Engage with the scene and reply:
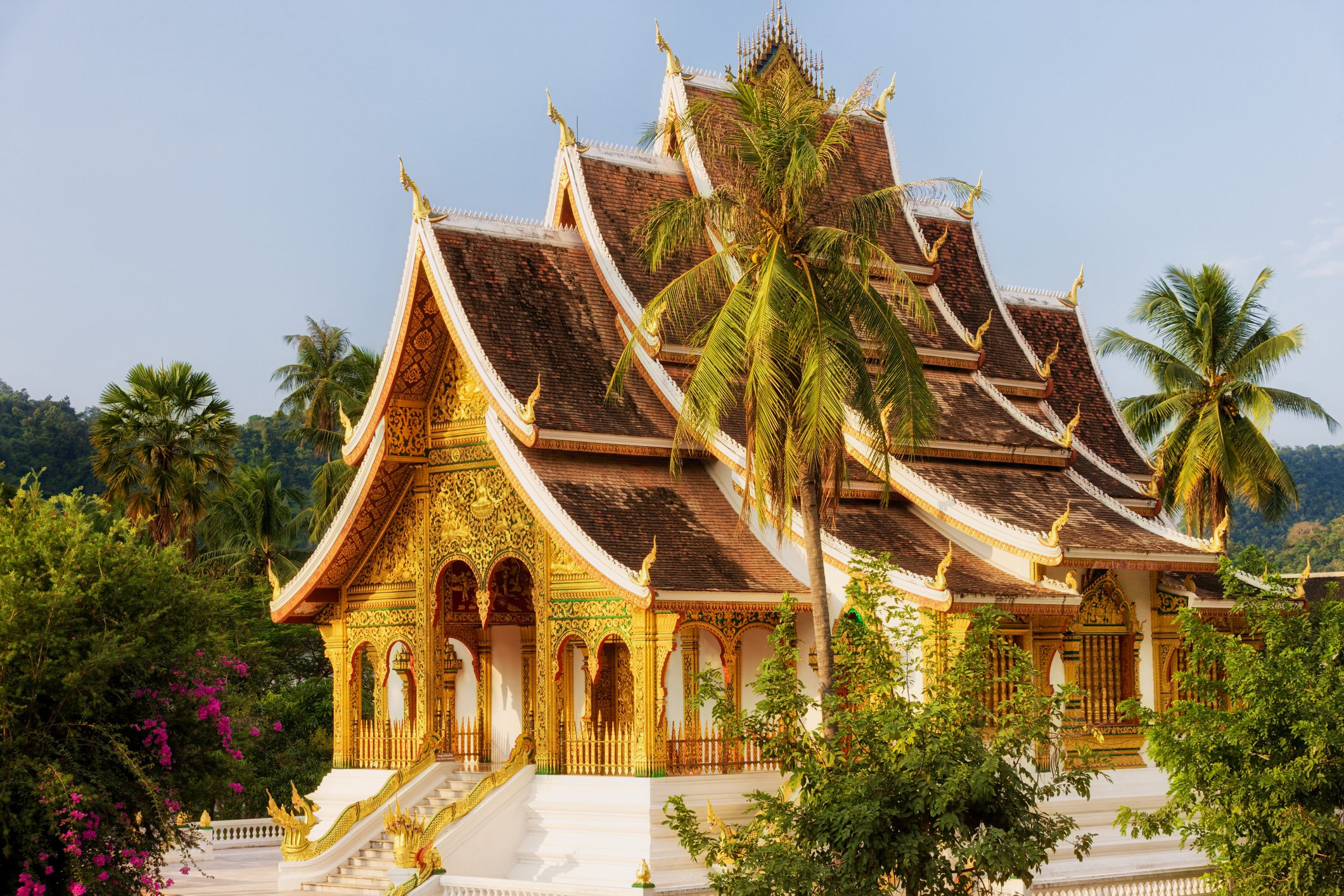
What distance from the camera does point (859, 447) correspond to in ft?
57.9

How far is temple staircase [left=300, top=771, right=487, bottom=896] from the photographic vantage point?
16625mm

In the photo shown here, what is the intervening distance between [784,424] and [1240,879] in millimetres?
4683

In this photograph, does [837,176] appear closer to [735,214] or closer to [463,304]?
[463,304]

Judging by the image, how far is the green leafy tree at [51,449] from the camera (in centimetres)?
4166

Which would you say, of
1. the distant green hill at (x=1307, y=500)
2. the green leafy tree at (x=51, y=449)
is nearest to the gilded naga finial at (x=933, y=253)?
the green leafy tree at (x=51, y=449)

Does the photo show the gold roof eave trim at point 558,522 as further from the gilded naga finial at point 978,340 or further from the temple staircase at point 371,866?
the gilded naga finial at point 978,340

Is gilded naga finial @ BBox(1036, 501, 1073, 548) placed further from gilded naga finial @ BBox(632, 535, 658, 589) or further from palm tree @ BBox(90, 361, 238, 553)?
palm tree @ BBox(90, 361, 238, 553)

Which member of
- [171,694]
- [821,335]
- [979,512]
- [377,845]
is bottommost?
[377,845]

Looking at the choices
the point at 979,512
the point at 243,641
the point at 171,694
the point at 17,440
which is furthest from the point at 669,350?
the point at 17,440

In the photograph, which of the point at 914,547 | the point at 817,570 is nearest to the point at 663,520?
the point at 914,547

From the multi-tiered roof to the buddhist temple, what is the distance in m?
0.04

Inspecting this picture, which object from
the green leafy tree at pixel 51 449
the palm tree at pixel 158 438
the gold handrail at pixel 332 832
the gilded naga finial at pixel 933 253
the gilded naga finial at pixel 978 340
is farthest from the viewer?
the green leafy tree at pixel 51 449

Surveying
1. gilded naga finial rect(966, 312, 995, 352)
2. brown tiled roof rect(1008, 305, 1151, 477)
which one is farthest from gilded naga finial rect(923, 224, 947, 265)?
brown tiled roof rect(1008, 305, 1151, 477)

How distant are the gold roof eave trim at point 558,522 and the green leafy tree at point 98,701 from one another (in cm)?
386
